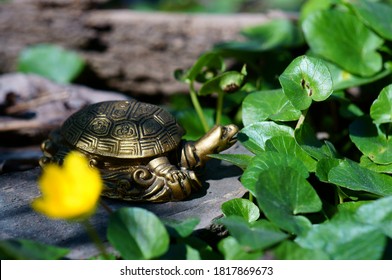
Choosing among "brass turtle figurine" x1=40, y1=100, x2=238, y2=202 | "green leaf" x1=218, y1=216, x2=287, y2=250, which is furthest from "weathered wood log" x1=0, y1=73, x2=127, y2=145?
"green leaf" x1=218, y1=216, x2=287, y2=250

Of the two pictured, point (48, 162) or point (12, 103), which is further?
point (12, 103)

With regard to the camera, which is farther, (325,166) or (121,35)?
(121,35)

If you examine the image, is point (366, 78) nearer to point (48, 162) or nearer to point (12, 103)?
point (48, 162)

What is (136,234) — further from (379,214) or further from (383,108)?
(383,108)

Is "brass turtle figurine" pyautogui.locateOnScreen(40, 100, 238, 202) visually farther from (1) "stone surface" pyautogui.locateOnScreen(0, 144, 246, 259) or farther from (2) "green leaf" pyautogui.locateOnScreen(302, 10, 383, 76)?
(2) "green leaf" pyautogui.locateOnScreen(302, 10, 383, 76)

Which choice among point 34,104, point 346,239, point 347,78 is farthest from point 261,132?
point 34,104

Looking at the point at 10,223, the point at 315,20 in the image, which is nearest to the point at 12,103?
the point at 10,223

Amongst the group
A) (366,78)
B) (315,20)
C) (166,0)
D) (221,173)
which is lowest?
(166,0)
